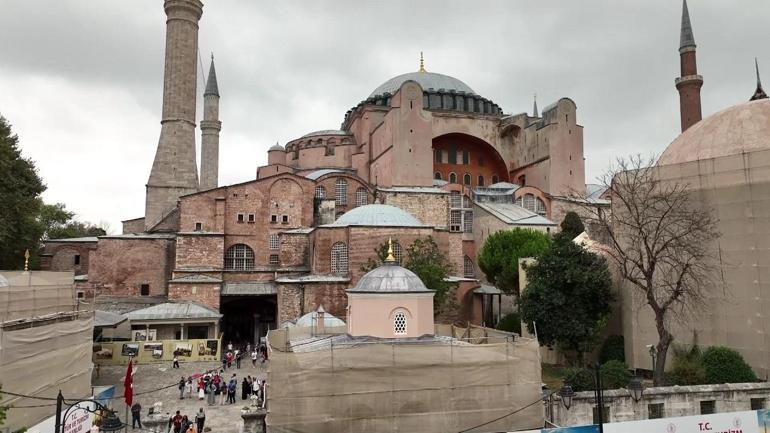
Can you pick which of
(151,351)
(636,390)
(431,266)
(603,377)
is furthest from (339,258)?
(636,390)

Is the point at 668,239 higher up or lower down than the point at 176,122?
lower down

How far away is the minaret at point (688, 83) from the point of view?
26.9 meters

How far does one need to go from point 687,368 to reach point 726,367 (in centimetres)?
90

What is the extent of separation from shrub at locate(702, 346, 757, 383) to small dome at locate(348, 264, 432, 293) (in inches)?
307

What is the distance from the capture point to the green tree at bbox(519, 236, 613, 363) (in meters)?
17.6

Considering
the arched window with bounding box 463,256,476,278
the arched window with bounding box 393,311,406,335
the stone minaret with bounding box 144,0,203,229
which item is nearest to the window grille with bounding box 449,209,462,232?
the arched window with bounding box 463,256,476,278

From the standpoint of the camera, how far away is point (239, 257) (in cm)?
2844

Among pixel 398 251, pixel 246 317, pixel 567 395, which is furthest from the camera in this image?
pixel 246 317

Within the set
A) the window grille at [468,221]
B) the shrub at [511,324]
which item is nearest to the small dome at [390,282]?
the shrub at [511,324]

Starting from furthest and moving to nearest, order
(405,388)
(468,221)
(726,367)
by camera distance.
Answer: (468,221), (726,367), (405,388)

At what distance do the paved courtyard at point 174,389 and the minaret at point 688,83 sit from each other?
2327 cm

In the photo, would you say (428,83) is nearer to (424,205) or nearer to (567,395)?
(424,205)

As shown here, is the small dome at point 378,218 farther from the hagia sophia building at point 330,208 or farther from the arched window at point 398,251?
the arched window at point 398,251

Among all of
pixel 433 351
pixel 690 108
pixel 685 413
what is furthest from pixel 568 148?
pixel 433 351
